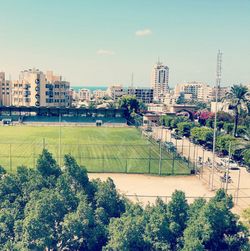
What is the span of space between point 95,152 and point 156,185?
52.6 feet

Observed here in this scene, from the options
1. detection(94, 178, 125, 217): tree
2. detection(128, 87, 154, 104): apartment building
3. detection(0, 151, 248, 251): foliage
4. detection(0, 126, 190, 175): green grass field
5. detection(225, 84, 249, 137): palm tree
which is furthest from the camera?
detection(128, 87, 154, 104): apartment building

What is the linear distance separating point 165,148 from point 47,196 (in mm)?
34732

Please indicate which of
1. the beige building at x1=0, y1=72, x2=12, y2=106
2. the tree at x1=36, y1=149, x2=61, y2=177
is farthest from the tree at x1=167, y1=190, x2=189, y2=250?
the beige building at x1=0, y1=72, x2=12, y2=106

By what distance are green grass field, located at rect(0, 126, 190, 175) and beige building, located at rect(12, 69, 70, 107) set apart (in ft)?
103

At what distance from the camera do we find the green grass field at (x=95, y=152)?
128ft

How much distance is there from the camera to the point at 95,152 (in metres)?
46.9

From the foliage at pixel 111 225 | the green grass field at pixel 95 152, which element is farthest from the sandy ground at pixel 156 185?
the foliage at pixel 111 225

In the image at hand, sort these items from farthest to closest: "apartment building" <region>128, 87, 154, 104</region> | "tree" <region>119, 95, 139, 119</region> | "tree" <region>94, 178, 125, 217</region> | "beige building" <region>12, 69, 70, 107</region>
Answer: "apartment building" <region>128, 87, 154, 104</region> → "tree" <region>119, 95, 139, 119</region> → "beige building" <region>12, 69, 70, 107</region> → "tree" <region>94, 178, 125, 217</region>

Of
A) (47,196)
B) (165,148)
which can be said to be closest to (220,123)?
(165,148)

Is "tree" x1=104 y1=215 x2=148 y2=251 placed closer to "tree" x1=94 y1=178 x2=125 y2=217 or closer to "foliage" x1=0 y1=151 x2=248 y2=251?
"foliage" x1=0 y1=151 x2=248 y2=251

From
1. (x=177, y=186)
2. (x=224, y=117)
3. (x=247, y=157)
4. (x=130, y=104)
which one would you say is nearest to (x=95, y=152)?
(x=177, y=186)

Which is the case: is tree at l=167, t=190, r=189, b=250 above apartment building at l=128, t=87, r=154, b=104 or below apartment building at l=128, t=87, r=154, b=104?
below

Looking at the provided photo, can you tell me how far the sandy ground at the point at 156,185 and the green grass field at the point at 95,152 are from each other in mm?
2137

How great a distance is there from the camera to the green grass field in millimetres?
39000
